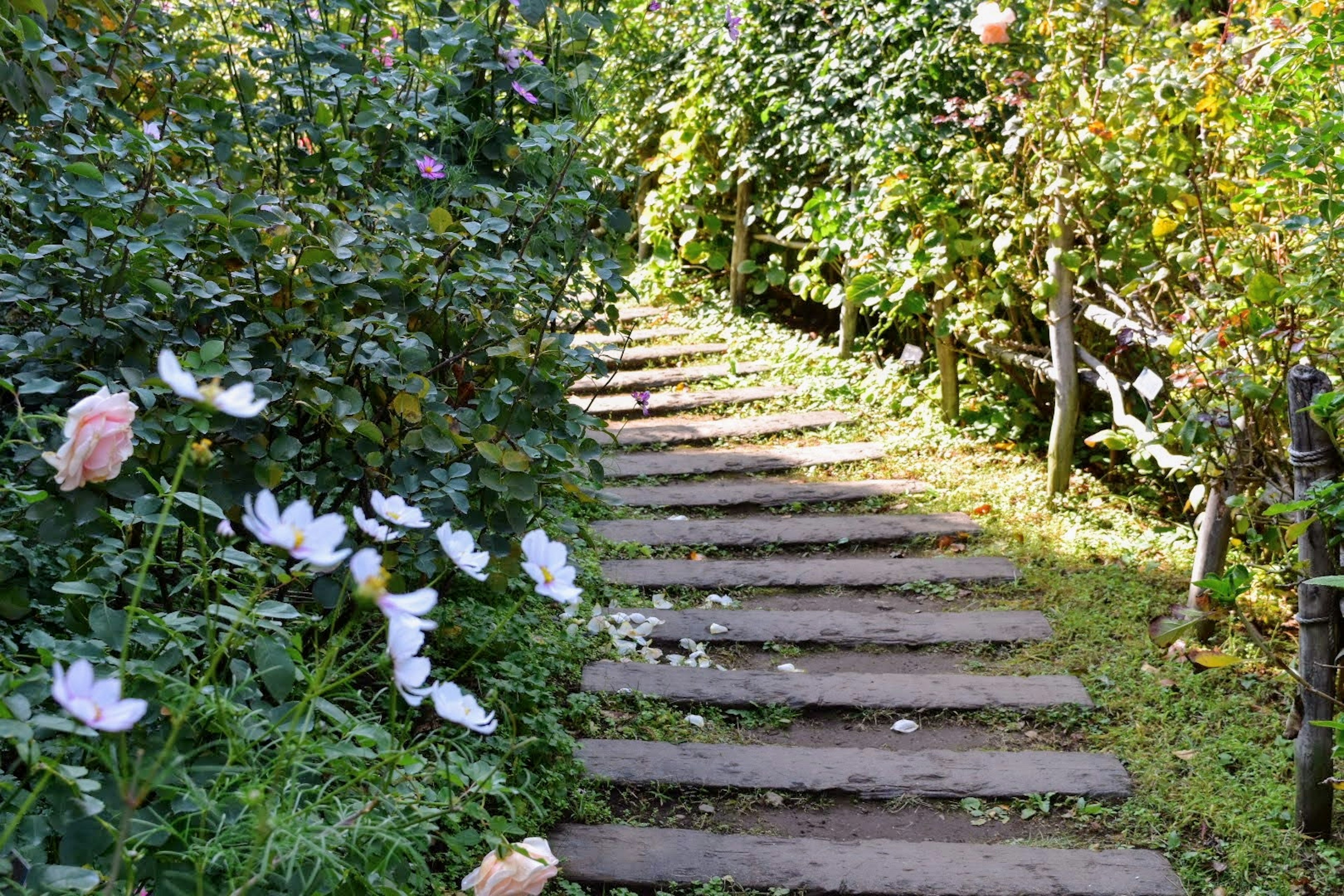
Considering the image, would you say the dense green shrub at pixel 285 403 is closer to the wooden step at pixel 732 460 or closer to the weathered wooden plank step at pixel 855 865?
the weathered wooden plank step at pixel 855 865

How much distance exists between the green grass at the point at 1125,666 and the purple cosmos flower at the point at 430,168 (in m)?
1.29

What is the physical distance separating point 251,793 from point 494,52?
2.06 m

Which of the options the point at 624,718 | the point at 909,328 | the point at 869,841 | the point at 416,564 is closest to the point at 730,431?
the point at 909,328

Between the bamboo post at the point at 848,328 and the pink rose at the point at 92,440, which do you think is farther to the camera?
the bamboo post at the point at 848,328

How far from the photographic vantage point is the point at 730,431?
4816 millimetres

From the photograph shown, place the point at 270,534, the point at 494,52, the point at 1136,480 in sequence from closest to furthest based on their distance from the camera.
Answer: the point at 270,534, the point at 494,52, the point at 1136,480

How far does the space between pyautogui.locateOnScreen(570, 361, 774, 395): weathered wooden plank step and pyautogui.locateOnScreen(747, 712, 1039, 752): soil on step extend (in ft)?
8.51

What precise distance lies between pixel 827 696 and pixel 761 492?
1381mm

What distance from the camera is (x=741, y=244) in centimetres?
627

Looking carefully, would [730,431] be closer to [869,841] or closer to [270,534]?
[869,841]

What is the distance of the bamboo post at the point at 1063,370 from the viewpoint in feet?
13.0

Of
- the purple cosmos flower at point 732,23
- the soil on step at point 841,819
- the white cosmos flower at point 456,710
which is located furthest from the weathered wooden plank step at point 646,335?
the white cosmos flower at point 456,710

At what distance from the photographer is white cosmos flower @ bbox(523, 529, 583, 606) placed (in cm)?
113

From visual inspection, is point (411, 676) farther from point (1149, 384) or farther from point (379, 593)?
point (1149, 384)
